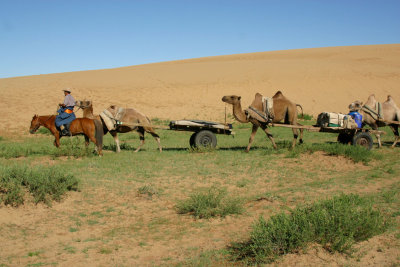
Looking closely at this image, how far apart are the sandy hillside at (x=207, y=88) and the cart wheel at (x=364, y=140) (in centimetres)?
1560

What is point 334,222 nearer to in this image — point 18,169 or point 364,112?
point 18,169

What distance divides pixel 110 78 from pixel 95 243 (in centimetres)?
4082

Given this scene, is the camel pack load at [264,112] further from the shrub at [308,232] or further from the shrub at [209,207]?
the shrub at [308,232]

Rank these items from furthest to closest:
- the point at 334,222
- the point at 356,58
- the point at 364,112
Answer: the point at 356,58
the point at 364,112
the point at 334,222

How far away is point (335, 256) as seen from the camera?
503cm

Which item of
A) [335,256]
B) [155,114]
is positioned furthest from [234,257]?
[155,114]

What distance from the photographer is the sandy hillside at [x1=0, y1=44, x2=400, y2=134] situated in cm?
2971

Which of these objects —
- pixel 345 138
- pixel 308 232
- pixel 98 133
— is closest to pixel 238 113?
pixel 345 138

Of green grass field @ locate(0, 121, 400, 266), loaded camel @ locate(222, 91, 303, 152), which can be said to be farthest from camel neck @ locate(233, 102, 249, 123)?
green grass field @ locate(0, 121, 400, 266)

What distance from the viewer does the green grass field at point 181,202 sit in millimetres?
5457

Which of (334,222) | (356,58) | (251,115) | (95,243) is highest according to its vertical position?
(356,58)

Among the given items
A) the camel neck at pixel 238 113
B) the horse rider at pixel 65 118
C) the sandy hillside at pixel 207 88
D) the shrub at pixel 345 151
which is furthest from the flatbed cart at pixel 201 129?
the sandy hillside at pixel 207 88

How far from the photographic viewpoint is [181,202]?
24.9 feet

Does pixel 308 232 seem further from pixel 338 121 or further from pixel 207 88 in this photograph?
pixel 207 88
